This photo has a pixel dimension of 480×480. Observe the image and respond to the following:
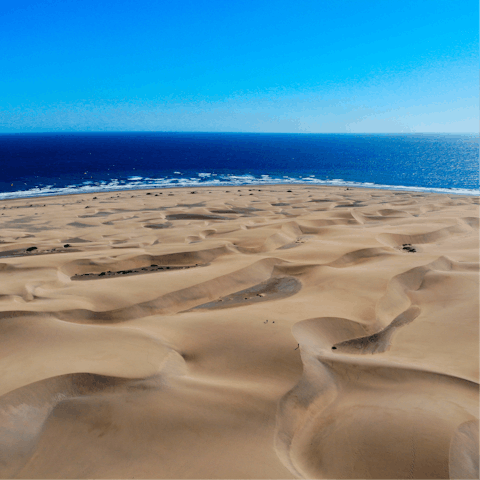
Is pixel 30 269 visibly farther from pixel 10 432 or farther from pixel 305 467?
pixel 305 467

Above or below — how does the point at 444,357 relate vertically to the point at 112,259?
below

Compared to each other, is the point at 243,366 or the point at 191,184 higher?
the point at 191,184

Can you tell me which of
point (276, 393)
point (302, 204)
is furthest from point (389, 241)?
point (302, 204)

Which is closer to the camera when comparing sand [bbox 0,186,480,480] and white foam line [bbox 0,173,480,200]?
sand [bbox 0,186,480,480]

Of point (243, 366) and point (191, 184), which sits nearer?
point (243, 366)

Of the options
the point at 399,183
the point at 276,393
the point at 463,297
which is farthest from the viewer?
the point at 399,183

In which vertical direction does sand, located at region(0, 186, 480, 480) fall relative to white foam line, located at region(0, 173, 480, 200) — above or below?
below

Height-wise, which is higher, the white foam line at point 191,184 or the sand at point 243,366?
the white foam line at point 191,184

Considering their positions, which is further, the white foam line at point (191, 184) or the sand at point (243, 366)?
the white foam line at point (191, 184)
